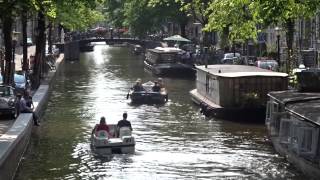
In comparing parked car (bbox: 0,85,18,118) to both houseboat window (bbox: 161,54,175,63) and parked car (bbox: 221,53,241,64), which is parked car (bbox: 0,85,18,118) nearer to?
parked car (bbox: 221,53,241,64)

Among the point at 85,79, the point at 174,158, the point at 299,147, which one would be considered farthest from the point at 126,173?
the point at 85,79

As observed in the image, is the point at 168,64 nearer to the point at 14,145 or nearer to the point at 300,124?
the point at 300,124

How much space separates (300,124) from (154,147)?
707 centimetres

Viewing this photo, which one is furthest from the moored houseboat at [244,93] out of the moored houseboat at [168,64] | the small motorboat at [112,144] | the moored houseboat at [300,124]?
the moored houseboat at [168,64]

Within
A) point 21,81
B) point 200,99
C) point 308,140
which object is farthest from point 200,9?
point 308,140

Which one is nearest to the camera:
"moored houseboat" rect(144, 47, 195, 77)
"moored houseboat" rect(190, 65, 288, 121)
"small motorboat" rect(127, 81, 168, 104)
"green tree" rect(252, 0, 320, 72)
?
"green tree" rect(252, 0, 320, 72)

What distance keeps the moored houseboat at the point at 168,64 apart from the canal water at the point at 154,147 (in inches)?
681

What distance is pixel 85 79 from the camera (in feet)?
199

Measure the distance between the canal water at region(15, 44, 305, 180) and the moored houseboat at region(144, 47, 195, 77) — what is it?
17.3m

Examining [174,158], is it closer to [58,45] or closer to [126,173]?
[126,173]

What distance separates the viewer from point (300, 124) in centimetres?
2191

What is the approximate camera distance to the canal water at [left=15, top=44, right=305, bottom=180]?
2247 centimetres

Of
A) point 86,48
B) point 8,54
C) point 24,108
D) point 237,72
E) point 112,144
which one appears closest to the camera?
point 112,144

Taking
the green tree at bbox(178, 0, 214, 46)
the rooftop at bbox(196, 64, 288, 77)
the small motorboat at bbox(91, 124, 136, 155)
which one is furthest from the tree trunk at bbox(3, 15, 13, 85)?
the rooftop at bbox(196, 64, 288, 77)
